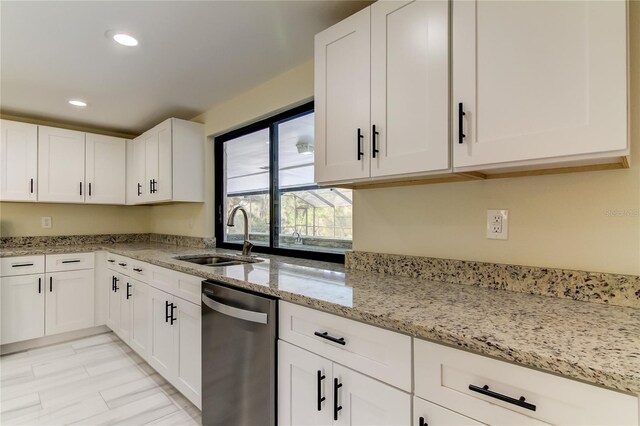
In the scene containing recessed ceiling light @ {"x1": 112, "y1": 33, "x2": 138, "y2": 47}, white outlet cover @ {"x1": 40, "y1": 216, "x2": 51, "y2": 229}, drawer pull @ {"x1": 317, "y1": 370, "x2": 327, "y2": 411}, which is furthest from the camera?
white outlet cover @ {"x1": 40, "y1": 216, "x2": 51, "y2": 229}

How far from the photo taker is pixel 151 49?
2.04m

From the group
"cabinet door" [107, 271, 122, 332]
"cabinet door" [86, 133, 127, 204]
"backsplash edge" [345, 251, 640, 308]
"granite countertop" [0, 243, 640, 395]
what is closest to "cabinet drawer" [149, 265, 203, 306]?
"granite countertop" [0, 243, 640, 395]

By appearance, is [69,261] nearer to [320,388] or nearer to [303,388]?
[303,388]

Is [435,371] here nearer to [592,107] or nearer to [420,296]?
[420,296]

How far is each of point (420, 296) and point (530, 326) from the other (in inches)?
15.2

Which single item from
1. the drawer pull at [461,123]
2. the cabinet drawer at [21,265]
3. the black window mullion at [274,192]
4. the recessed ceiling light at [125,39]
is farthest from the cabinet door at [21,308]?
the drawer pull at [461,123]

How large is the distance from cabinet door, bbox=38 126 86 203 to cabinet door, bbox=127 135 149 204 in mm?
436

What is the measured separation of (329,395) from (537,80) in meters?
1.24

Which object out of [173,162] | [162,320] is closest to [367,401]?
[162,320]

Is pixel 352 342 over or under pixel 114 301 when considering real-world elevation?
over

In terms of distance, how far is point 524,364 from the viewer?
29.9 inches

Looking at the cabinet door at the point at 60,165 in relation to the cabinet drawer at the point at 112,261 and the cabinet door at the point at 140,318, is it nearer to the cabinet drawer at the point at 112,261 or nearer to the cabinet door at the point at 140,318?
the cabinet drawer at the point at 112,261

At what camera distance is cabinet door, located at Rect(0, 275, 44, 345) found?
2943mm

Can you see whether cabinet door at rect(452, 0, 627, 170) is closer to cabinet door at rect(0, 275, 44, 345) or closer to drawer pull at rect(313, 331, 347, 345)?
drawer pull at rect(313, 331, 347, 345)
